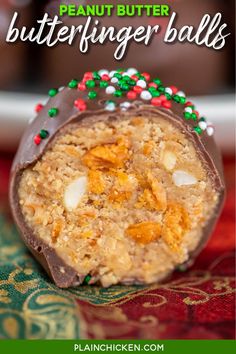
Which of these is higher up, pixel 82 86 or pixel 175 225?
pixel 82 86

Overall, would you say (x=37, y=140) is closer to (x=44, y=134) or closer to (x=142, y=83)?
(x=44, y=134)

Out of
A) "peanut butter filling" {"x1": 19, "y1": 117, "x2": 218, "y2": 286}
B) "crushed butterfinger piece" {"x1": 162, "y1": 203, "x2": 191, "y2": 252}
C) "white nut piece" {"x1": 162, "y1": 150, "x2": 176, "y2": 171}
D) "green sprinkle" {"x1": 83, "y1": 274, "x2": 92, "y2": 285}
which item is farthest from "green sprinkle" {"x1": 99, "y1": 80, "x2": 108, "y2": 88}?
"green sprinkle" {"x1": 83, "y1": 274, "x2": 92, "y2": 285}

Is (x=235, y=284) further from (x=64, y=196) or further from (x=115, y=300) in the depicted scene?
(x=64, y=196)

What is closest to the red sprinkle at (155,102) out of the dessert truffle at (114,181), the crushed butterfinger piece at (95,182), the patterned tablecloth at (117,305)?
the dessert truffle at (114,181)

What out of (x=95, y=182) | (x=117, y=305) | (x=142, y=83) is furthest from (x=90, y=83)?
(x=117, y=305)

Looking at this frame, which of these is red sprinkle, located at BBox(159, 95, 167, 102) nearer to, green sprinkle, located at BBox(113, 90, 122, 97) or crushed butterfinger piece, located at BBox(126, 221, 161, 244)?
green sprinkle, located at BBox(113, 90, 122, 97)

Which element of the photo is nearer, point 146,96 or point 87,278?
point 146,96
